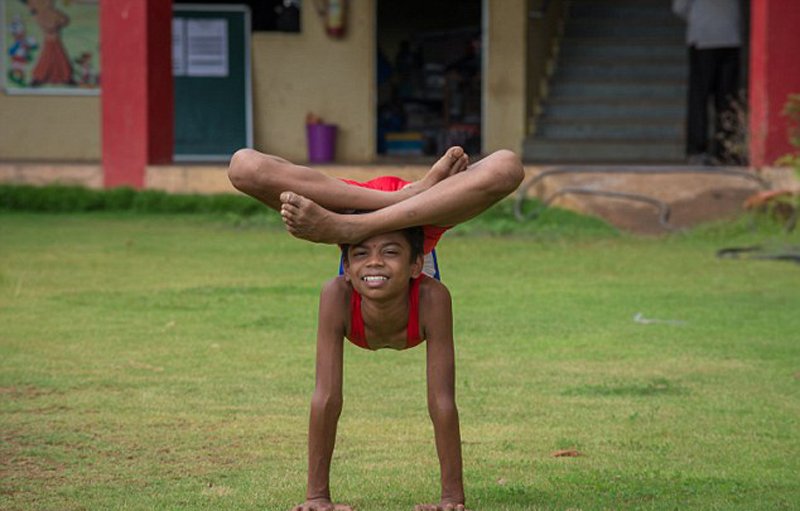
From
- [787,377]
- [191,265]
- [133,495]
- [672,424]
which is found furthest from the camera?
[191,265]

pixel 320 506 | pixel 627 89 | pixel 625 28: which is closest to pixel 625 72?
pixel 627 89

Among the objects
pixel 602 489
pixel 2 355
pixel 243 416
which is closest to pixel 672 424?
pixel 602 489

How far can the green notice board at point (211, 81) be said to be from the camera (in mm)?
18969

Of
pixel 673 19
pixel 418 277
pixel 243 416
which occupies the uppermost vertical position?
pixel 673 19

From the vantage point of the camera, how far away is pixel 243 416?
665 centimetres

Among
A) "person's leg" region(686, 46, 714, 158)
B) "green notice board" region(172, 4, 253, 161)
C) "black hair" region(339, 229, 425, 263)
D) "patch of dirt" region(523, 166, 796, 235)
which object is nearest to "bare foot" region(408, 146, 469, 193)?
"black hair" region(339, 229, 425, 263)

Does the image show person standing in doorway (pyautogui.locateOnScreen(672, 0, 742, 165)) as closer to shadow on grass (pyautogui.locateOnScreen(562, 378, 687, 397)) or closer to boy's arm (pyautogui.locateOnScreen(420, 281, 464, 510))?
shadow on grass (pyautogui.locateOnScreen(562, 378, 687, 397))

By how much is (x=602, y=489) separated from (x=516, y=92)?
42.3ft

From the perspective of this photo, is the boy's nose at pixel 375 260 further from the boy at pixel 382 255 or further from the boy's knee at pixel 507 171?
the boy's knee at pixel 507 171

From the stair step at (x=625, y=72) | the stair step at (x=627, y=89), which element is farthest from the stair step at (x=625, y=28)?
the stair step at (x=627, y=89)

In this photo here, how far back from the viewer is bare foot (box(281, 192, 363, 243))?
455 cm

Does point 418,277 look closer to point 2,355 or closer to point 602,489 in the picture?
point 602,489

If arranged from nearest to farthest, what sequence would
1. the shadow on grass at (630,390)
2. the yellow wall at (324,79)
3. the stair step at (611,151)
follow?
the shadow on grass at (630,390), the stair step at (611,151), the yellow wall at (324,79)

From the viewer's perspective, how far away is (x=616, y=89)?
18219mm
